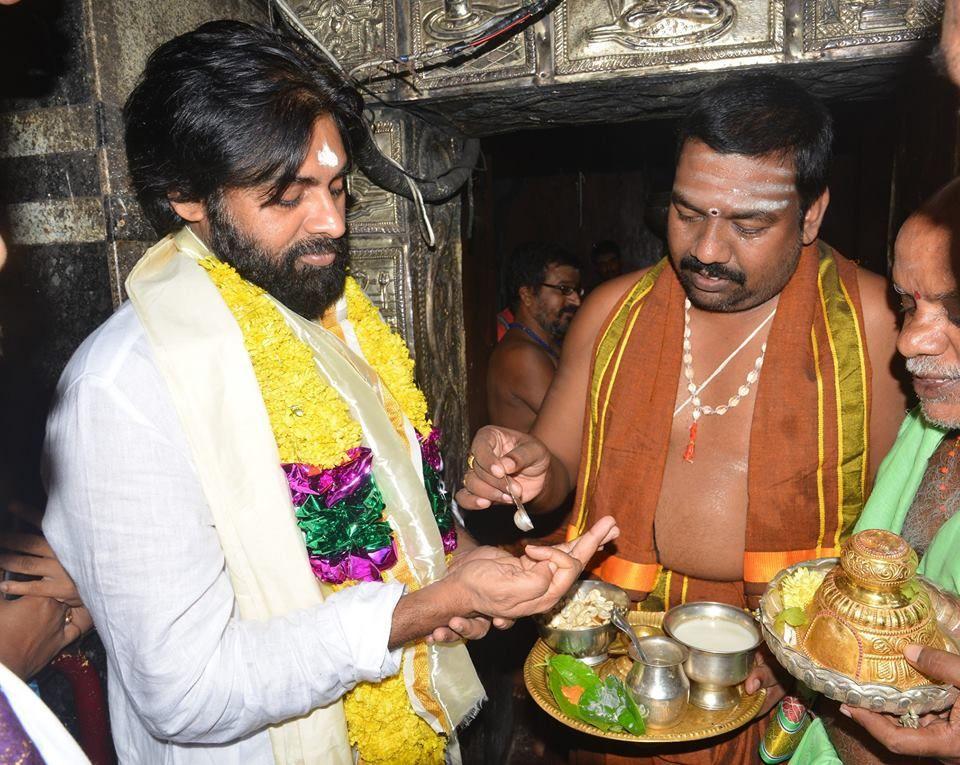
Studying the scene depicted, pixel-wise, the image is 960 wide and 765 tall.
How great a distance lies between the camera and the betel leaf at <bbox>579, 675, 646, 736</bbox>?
1.99 metres

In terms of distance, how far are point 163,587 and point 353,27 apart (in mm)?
2175

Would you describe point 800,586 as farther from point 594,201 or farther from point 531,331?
point 594,201

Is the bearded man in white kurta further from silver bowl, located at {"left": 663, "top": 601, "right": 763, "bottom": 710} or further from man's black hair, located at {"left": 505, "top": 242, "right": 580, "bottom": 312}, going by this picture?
man's black hair, located at {"left": 505, "top": 242, "right": 580, "bottom": 312}

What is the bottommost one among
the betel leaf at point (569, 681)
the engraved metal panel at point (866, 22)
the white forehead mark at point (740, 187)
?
the betel leaf at point (569, 681)

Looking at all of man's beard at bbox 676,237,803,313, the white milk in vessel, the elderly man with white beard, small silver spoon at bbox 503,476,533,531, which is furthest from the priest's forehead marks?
the white milk in vessel

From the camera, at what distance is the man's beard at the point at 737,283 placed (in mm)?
2385

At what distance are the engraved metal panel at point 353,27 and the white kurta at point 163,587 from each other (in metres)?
1.58

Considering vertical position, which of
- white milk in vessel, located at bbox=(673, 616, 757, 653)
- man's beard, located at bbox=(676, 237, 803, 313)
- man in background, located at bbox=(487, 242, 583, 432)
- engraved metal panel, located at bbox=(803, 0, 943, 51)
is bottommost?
white milk in vessel, located at bbox=(673, 616, 757, 653)

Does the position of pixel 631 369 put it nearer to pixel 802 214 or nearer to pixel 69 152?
pixel 802 214

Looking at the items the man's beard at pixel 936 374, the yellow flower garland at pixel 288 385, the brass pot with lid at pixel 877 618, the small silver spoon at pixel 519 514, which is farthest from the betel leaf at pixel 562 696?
the man's beard at pixel 936 374

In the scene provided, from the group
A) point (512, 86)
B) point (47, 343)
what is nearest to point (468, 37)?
point (512, 86)

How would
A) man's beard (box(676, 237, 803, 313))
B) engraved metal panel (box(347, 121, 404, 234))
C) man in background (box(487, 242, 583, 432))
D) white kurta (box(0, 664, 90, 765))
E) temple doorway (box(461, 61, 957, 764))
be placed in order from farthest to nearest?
man in background (box(487, 242, 583, 432)) < engraved metal panel (box(347, 121, 404, 234)) < temple doorway (box(461, 61, 957, 764)) < man's beard (box(676, 237, 803, 313)) < white kurta (box(0, 664, 90, 765))

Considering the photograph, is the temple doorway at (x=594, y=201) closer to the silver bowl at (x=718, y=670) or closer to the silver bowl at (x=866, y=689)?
the silver bowl at (x=718, y=670)

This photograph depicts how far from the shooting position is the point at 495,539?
14.1ft
